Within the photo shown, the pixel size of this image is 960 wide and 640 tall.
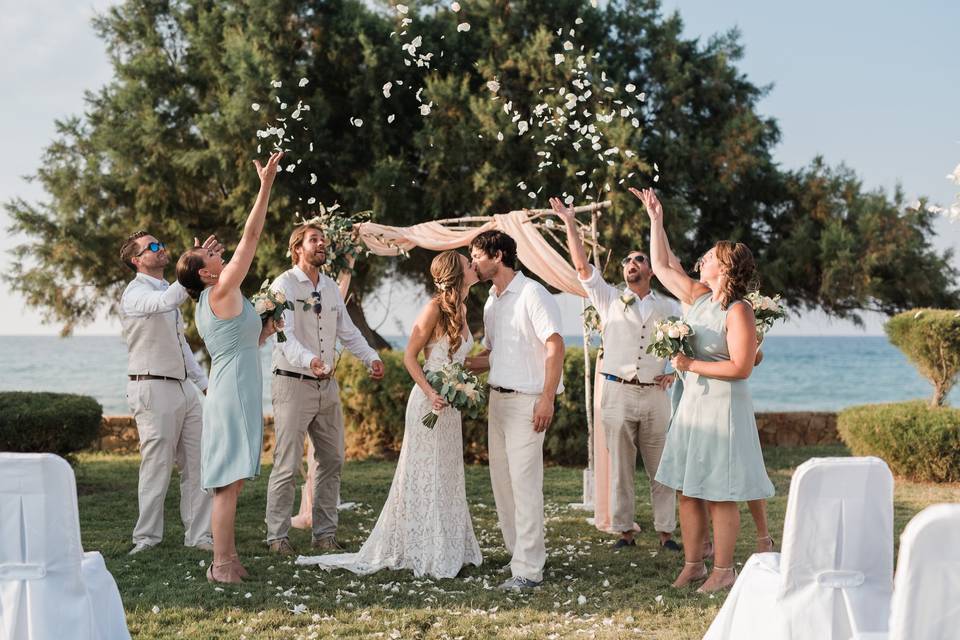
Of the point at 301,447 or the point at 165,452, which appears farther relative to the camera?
the point at 301,447

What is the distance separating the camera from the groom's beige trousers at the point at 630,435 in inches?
273

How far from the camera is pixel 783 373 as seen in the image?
49.9 meters

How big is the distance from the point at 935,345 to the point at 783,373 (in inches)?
1598

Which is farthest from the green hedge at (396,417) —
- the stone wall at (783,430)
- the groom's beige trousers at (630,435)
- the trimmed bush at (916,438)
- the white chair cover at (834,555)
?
the white chair cover at (834,555)

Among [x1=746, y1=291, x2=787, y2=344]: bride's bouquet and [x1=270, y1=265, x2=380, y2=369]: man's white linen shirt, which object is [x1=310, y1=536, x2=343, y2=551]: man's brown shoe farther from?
[x1=746, y1=291, x2=787, y2=344]: bride's bouquet

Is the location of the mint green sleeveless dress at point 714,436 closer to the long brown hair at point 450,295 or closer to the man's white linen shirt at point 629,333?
the long brown hair at point 450,295

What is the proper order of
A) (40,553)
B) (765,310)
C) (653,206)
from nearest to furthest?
(40,553)
(653,206)
(765,310)

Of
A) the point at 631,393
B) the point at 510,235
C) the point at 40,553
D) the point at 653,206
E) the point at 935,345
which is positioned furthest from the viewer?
the point at 935,345

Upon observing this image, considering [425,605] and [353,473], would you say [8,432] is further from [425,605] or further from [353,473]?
[425,605]

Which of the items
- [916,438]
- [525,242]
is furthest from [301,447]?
[916,438]

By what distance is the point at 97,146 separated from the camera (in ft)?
51.4

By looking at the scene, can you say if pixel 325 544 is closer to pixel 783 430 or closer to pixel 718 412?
pixel 718 412

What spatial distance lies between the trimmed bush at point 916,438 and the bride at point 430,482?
637 cm

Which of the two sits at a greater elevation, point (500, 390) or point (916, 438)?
point (500, 390)
